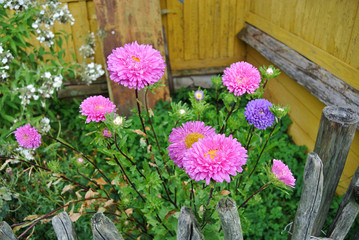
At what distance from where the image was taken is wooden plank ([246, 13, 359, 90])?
2093 millimetres

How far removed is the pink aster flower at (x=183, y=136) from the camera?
104 cm

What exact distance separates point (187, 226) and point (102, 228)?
0.82 feet

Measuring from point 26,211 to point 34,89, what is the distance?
88 cm

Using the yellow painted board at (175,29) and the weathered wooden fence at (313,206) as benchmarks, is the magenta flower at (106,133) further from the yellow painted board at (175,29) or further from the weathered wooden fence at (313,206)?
the yellow painted board at (175,29)

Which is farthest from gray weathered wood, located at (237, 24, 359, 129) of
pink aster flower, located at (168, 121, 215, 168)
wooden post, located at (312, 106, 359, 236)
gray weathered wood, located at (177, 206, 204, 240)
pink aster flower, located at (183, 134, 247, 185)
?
gray weathered wood, located at (177, 206, 204, 240)

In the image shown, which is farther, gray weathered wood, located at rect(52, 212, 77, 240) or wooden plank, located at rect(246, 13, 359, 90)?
wooden plank, located at rect(246, 13, 359, 90)

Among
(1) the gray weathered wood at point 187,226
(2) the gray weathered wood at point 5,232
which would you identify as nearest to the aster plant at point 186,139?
(1) the gray weathered wood at point 187,226

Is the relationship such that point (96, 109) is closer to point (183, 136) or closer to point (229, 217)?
point (183, 136)

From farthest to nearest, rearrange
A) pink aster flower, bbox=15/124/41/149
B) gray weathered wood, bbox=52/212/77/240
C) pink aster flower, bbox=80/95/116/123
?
pink aster flower, bbox=15/124/41/149 → pink aster flower, bbox=80/95/116/123 → gray weathered wood, bbox=52/212/77/240

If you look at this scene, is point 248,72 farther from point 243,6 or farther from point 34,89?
point 243,6

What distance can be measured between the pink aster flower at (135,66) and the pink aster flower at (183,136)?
0.68 feet

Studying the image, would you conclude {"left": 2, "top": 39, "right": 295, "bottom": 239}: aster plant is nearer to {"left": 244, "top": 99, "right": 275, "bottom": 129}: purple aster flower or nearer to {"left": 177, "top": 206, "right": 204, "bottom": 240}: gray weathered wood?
{"left": 244, "top": 99, "right": 275, "bottom": 129}: purple aster flower

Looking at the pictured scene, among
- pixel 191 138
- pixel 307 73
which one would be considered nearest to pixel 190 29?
pixel 307 73

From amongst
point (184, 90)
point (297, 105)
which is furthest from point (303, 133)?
point (184, 90)
